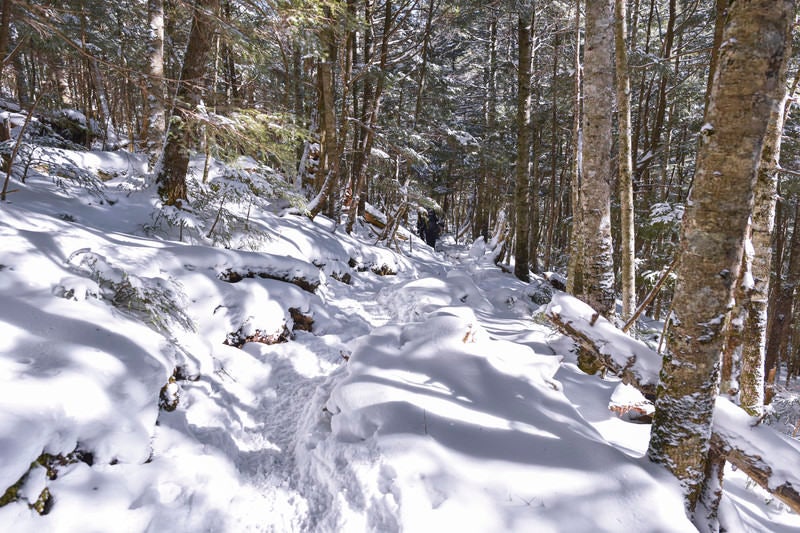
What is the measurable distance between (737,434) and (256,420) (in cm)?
373

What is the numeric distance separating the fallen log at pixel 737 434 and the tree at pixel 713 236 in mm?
206

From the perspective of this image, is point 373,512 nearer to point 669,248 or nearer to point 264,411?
point 264,411

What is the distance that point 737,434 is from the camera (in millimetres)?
2355

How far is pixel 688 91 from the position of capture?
42.6ft

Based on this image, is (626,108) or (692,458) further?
(626,108)

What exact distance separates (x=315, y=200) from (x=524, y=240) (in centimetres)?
620

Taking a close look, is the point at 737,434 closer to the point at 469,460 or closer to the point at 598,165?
the point at 469,460

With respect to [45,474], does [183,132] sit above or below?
above

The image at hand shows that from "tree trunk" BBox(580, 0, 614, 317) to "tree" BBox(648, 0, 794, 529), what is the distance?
9.22 feet

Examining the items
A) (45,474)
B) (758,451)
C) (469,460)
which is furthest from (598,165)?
(45,474)

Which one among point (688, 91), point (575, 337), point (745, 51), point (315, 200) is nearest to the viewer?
point (745, 51)

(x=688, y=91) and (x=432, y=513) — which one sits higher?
(x=688, y=91)

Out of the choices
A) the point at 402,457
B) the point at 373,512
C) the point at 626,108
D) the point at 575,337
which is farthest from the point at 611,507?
the point at 626,108

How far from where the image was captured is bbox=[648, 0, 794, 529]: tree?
6.27 feet
